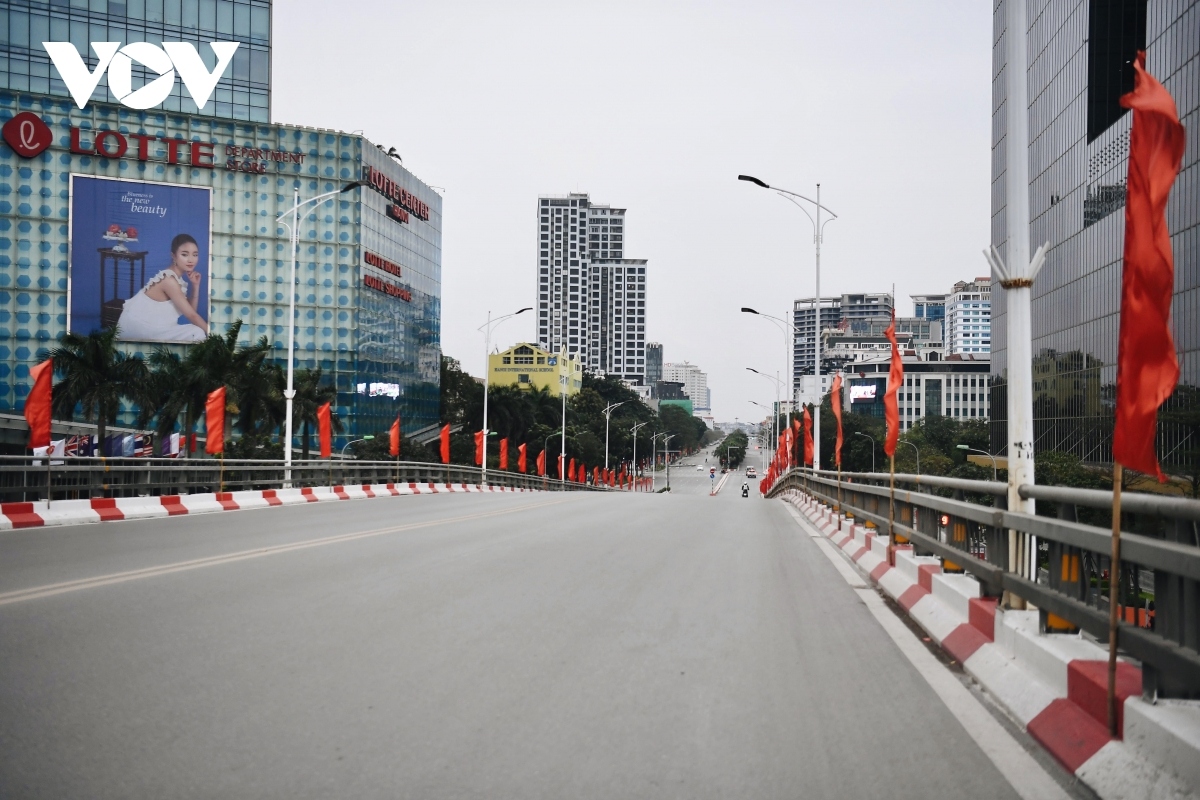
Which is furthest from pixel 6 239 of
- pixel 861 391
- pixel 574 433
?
pixel 861 391

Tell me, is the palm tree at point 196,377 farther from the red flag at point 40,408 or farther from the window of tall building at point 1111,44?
the window of tall building at point 1111,44

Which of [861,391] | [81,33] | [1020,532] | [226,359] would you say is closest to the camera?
[1020,532]

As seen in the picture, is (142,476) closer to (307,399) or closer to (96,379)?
(96,379)

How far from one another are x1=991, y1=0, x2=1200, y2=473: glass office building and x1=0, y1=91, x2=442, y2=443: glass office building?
52350mm

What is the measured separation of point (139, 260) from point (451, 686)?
87.7m

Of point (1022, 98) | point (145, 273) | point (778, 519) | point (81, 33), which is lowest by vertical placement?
point (778, 519)

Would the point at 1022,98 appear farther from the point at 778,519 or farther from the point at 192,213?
the point at 192,213

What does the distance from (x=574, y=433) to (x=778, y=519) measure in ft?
309

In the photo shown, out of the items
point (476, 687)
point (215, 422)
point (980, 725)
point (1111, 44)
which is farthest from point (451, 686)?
point (1111, 44)

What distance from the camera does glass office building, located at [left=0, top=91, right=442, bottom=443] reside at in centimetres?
8325

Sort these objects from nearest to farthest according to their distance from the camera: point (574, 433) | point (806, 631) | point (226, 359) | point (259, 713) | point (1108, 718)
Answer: point (1108, 718)
point (259, 713)
point (806, 631)
point (226, 359)
point (574, 433)

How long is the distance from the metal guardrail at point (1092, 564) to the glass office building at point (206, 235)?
281 ft

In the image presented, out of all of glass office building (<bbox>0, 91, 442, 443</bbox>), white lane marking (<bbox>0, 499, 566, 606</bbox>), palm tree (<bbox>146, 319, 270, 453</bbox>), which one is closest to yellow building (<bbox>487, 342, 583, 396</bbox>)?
glass office building (<bbox>0, 91, 442, 443</bbox>)

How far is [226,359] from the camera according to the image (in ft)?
178
